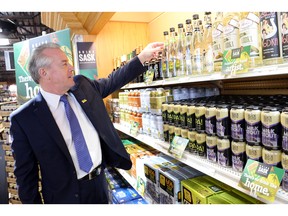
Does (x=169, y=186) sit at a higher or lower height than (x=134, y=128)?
lower

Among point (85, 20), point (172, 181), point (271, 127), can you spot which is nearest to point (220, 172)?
point (271, 127)

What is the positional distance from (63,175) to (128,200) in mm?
1095

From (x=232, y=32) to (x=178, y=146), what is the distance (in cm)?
78

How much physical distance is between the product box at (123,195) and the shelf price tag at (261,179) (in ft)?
5.78

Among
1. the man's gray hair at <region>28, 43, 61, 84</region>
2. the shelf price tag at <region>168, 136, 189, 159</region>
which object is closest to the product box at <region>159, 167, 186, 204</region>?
the shelf price tag at <region>168, 136, 189, 159</region>

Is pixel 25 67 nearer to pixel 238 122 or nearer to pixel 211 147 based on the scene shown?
pixel 211 147

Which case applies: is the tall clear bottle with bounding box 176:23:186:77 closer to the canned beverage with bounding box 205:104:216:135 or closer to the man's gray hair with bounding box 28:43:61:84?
the canned beverage with bounding box 205:104:216:135

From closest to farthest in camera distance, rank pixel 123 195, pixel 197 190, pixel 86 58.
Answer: pixel 197 190, pixel 123 195, pixel 86 58

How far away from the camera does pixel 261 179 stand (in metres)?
1.01

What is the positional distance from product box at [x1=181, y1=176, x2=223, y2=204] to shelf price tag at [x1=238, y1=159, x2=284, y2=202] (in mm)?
366

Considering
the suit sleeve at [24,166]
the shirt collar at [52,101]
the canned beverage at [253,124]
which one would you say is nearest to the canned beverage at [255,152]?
the canned beverage at [253,124]

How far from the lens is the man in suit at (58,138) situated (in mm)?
1663

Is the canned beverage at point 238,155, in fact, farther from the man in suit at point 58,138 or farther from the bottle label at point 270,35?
the man in suit at point 58,138

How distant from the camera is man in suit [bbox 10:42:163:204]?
5.46 feet
